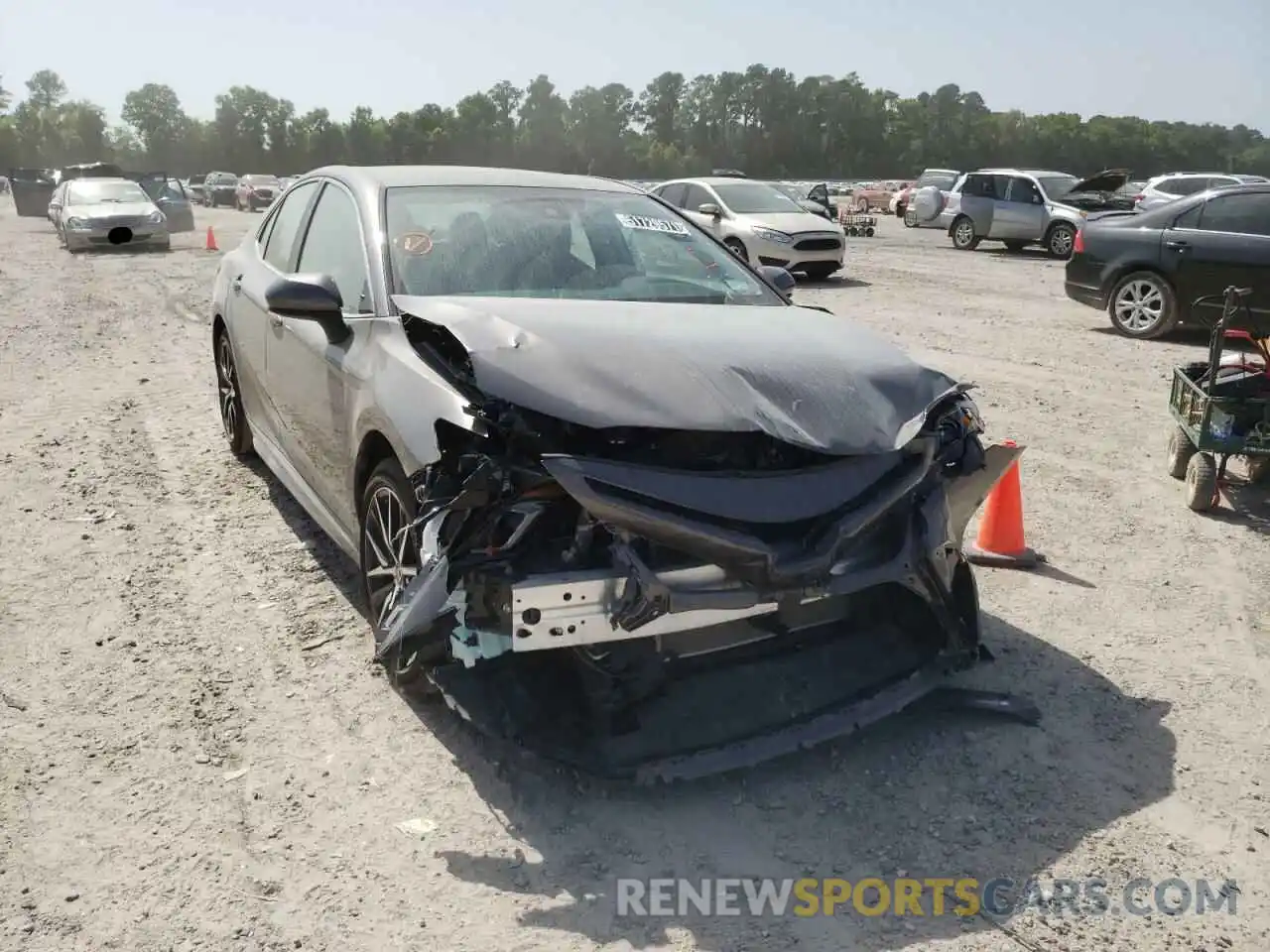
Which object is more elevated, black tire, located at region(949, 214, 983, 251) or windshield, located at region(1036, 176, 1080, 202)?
windshield, located at region(1036, 176, 1080, 202)

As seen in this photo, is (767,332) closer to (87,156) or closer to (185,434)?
(185,434)

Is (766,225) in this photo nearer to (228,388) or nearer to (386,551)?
(228,388)

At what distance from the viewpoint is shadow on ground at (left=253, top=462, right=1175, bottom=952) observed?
2.62 metres

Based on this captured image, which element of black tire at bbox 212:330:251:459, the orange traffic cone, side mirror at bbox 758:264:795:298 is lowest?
the orange traffic cone

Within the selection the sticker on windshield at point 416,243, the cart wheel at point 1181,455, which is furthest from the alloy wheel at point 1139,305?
the sticker on windshield at point 416,243

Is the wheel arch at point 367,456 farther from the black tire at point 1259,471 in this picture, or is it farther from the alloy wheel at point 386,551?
the black tire at point 1259,471

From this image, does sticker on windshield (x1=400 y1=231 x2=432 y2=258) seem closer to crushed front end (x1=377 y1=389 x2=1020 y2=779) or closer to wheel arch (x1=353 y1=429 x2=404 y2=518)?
wheel arch (x1=353 y1=429 x2=404 y2=518)

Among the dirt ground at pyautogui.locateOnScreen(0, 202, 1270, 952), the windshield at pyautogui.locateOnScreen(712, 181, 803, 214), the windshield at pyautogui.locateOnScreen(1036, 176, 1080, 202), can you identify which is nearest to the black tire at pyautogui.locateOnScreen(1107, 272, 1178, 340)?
the dirt ground at pyautogui.locateOnScreen(0, 202, 1270, 952)

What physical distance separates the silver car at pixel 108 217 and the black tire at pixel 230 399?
16911mm

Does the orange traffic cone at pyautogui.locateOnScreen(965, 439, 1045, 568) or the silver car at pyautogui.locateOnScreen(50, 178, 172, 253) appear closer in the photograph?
the orange traffic cone at pyautogui.locateOnScreen(965, 439, 1045, 568)

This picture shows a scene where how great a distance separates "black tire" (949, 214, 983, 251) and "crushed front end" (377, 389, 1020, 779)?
2116 centimetres

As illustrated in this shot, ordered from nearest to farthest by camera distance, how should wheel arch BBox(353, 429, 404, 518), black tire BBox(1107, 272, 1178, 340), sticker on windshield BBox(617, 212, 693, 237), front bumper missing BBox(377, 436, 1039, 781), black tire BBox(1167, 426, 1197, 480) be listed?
1. front bumper missing BBox(377, 436, 1039, 781)
2. wheel arch BBox(353, 429, 404, 518)
3. sticker on windshield BBox(617, 212, 693, 237)
4. black tire BBox(1167, 426, 1197, 480)
5. black tire BBox(1107, 272, 1178, 340)

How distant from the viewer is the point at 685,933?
2.58 meters

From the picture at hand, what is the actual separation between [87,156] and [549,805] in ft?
364
